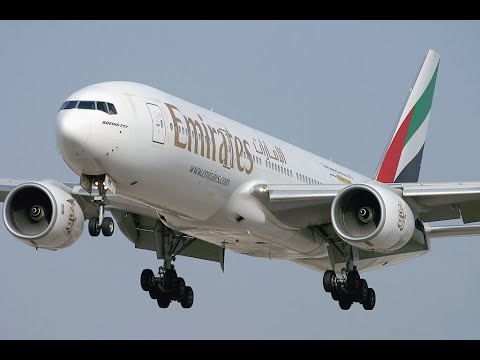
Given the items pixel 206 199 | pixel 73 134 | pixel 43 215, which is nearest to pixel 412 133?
pixel 206 199

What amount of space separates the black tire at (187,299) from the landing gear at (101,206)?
7.73 metres

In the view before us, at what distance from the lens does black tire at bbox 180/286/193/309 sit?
38.3m

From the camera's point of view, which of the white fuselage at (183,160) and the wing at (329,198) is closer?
the white fuselage at (183,160)

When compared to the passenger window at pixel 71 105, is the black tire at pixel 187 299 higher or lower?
lower

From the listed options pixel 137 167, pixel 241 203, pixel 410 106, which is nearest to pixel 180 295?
pixel 241 203

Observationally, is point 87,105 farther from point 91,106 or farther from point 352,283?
point 352,283

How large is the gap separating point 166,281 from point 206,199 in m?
5.69

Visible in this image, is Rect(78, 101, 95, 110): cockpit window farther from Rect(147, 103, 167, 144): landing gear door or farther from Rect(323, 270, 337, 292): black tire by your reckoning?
Rect(323, 270, 337, 292): black tire

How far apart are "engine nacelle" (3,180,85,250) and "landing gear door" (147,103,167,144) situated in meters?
4.68

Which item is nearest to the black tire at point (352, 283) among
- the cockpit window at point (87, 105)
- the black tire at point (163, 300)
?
the black tire at point (163, 300)

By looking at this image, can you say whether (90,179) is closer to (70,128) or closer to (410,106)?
(70,128)

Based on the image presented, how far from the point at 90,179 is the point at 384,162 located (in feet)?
56.7

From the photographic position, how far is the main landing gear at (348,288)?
37.0 m

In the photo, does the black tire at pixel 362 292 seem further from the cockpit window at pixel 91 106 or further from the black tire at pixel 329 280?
the cockpit window at pixel 91 106
